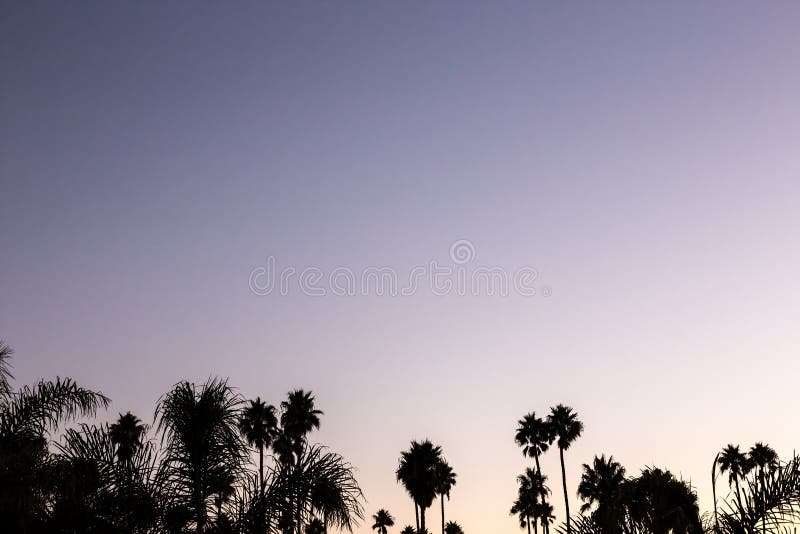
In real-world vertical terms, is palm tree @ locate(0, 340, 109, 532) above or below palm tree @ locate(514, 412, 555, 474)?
below

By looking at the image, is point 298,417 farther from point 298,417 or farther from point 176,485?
point 176,485

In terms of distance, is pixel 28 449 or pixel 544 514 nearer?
pixel 28 449

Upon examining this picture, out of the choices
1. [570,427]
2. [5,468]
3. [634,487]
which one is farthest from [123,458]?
[570,427]

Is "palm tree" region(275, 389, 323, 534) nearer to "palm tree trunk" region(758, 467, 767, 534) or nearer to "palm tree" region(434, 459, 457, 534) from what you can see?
"palm tree" region(434, 459, 457, 534)

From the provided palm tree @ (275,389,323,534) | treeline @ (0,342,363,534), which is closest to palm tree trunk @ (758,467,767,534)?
treeline @ (0,342,363,534)

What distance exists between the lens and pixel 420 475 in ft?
211

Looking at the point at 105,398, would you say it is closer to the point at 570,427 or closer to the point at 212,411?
the point at 212,411

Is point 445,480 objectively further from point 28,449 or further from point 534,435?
point 28,449

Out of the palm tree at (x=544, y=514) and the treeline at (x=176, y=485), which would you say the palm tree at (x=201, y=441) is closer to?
the treeline at (x=176, y=485)

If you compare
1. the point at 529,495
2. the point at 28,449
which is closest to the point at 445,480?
the point at 529,495

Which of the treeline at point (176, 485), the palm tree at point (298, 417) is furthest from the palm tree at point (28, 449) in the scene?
the palm tree at point (298, 417)

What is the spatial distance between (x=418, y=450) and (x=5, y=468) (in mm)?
55249

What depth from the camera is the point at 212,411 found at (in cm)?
1253

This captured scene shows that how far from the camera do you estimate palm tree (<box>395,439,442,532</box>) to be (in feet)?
211
